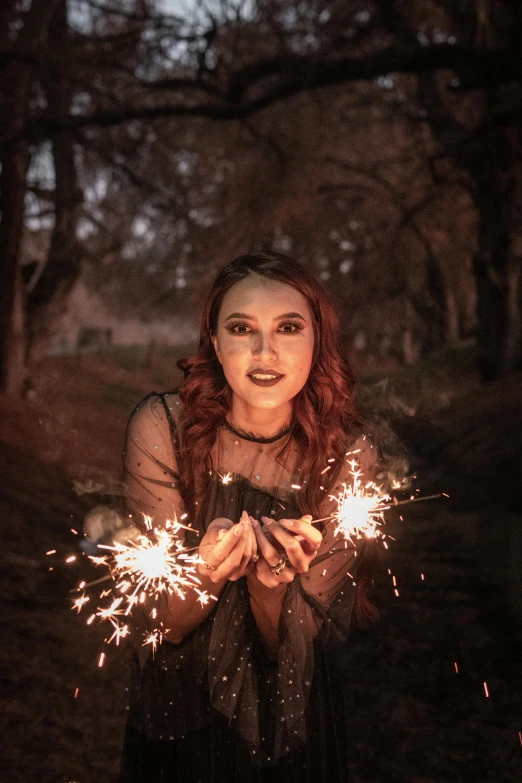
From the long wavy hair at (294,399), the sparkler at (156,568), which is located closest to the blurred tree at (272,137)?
the long wavy hair at (294,399)

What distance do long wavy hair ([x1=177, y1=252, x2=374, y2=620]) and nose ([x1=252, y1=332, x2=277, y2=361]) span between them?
9.7 inches

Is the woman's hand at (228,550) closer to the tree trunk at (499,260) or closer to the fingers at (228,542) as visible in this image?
the fingers at (228,542)

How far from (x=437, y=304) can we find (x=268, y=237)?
322 inches

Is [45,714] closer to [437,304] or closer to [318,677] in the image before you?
[318,677]

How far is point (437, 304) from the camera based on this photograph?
2402 centimetres

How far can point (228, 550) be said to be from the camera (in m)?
2.57

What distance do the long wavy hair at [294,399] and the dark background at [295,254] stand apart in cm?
33

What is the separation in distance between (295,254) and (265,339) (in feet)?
63.4

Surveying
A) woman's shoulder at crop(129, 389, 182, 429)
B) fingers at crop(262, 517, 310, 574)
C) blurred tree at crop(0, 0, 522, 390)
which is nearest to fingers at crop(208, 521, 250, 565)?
fingers at crop(262, 517, 310, 574)

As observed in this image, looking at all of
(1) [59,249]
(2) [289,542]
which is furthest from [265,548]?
(1) [59,249]

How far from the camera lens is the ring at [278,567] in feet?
8.77

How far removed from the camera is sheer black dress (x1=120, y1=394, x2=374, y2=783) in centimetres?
298

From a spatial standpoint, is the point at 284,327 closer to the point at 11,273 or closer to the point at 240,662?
the point at 240,662

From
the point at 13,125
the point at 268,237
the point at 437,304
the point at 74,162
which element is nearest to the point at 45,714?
the point at 13,125
